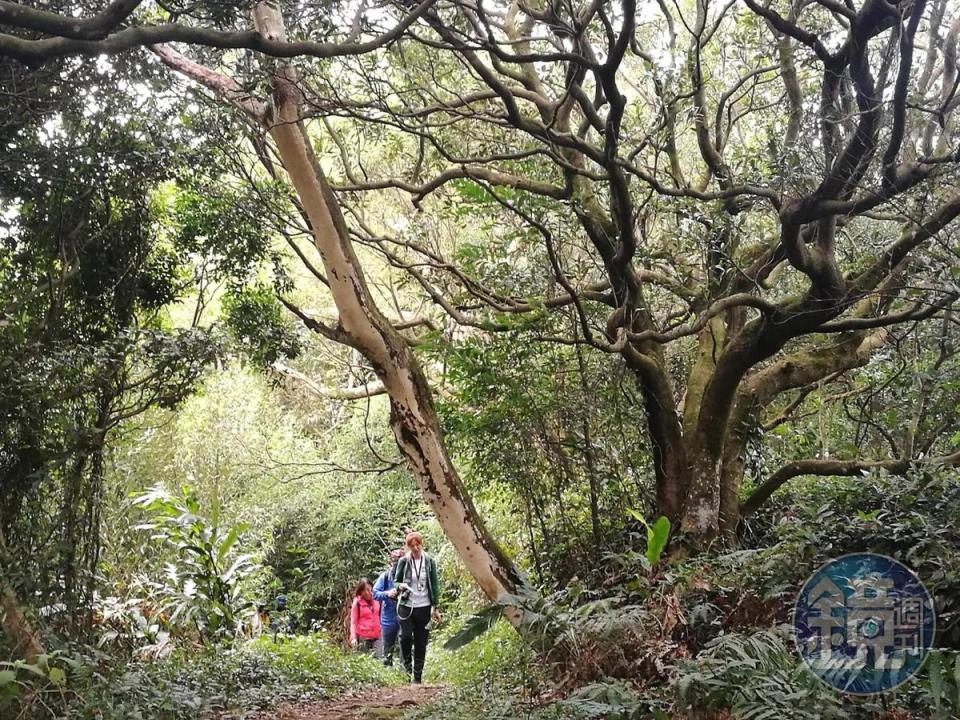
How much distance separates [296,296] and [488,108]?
10.2 m

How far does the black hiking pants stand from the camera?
9.25 meters

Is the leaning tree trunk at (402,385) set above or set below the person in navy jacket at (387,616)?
above

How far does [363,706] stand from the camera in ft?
23.4

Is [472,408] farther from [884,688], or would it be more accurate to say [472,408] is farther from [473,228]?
[473,228]

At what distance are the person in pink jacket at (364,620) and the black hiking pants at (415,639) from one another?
1.86m

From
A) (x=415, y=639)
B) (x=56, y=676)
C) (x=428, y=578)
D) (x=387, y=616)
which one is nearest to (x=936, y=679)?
(x=56, y=676)

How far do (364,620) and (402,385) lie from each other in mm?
6139

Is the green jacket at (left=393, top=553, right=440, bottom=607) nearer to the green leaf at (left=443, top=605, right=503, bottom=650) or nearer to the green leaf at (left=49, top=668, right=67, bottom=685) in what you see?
the green leaf at (left=443, top=605, right=503, bottom=650)

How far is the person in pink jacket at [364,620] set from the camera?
39.0 feet

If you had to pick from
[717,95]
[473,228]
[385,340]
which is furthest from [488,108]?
[473,228]

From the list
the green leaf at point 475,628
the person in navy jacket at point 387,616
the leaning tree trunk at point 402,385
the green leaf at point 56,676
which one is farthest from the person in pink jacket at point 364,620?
the green leaf at point 56,676

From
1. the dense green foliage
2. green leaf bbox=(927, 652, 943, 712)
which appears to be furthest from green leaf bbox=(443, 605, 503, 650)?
green leaf bbox=(927, 652, 943, 712)

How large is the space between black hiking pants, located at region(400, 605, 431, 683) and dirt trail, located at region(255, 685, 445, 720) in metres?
0.86

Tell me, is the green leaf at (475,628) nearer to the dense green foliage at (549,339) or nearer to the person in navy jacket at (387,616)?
the dense green foliage at (549,339)
